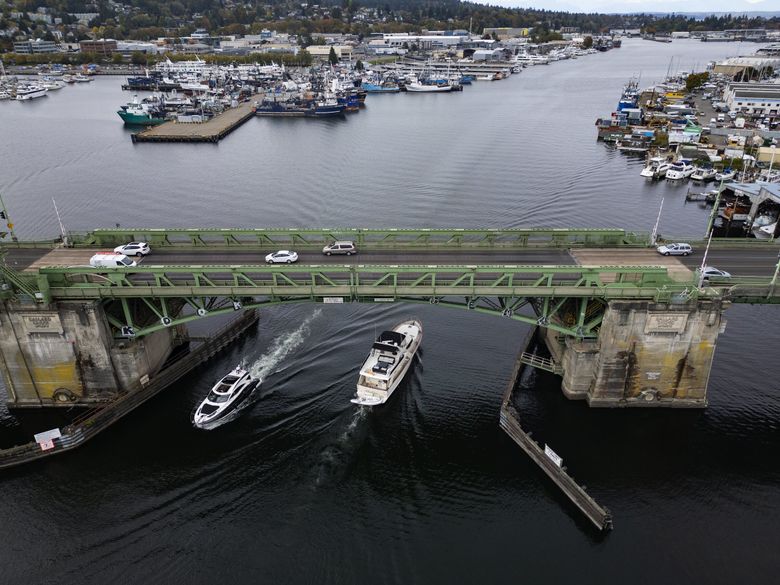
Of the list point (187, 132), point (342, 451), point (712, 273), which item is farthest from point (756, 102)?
point (342, 451)

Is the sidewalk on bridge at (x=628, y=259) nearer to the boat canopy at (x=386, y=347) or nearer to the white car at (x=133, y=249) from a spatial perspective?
the boat canopy at (x=386, y=347)

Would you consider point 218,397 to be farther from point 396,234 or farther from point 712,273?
point 712,273

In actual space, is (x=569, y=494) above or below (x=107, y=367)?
below

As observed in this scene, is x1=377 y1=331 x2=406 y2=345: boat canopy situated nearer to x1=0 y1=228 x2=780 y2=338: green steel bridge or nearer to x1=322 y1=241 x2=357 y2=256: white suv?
x1=0 y1=228 x2=780 y2=338: green steel bridge

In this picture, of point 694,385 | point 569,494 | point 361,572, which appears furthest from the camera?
point 694,385

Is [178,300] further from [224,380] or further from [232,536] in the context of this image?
[232,536]

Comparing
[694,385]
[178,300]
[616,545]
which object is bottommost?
[616,545]

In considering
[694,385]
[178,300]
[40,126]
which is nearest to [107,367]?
[178,300]
